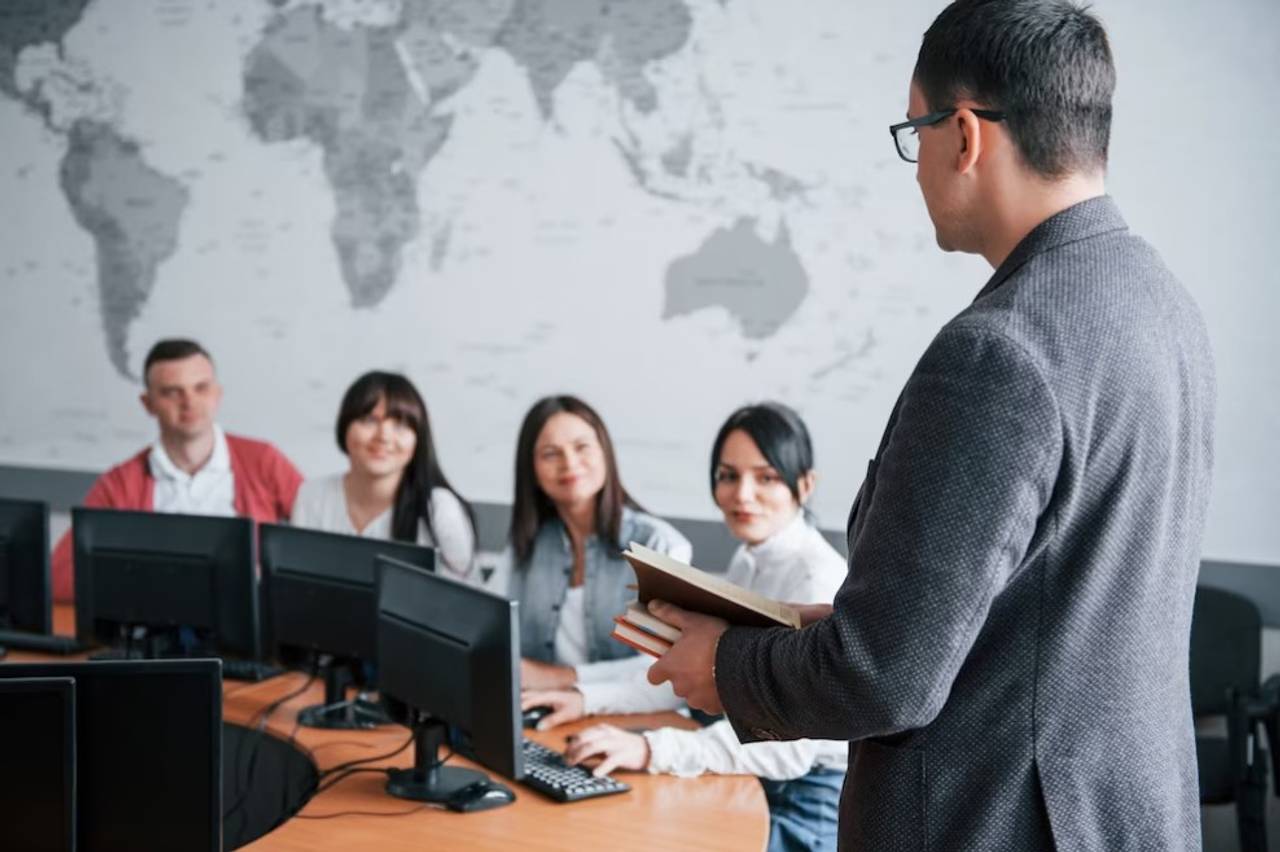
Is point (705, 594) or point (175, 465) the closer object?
point (705, 594)

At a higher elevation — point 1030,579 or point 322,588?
point 1030,579

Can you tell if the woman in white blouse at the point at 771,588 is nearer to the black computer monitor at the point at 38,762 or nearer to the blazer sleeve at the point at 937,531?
the black computer monitor at the point at 38,762

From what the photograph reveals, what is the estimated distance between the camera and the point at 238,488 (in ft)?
12.0

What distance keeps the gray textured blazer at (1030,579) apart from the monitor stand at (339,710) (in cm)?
159

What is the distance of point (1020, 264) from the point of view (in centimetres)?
117

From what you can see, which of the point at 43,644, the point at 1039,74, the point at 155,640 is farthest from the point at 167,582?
the point at 1039,74

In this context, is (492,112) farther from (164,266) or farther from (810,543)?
(810,543)

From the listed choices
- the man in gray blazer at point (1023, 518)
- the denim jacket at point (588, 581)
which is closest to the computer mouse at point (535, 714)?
the denim jacket at point (588, 581)

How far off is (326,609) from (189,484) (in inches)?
46.3

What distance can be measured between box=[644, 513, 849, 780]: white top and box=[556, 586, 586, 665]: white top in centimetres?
40

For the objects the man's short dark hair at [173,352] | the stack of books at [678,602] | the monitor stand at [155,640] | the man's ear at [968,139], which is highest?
the man's ear at [968,139]

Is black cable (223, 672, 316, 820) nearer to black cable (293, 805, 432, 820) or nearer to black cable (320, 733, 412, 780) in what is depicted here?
black cable (320, 733, 412, 780)

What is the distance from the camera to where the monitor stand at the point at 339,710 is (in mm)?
2613

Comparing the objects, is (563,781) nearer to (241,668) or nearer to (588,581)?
(588,581)
